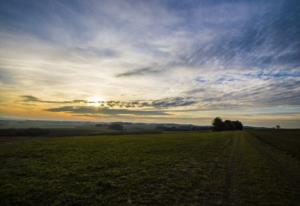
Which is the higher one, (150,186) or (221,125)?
(221,125)

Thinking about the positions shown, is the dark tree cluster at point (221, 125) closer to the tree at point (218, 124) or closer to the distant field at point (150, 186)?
the tree at point (218, 124)

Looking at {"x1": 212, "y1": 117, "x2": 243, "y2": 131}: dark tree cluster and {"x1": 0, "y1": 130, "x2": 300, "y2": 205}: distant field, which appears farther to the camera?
{"x1": 212, "y1": 117, "x2": 243, "y2": 131}: dark tree cluster

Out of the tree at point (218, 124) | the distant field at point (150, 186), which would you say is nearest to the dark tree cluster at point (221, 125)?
the tree at point (218, 124)

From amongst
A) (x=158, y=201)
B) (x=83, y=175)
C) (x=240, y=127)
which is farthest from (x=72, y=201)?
(x=240, y=127)

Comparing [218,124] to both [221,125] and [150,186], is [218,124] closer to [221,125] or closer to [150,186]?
[221,125]

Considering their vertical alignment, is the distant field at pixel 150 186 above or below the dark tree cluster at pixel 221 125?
below

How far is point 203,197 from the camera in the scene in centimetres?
970

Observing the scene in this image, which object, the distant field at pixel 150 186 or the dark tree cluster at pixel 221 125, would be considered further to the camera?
the dark tree cluster at pixel 221 125

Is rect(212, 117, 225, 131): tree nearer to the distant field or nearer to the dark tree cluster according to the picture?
the dark tree cluster

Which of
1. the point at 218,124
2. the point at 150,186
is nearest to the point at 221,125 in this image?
the point at 218,124

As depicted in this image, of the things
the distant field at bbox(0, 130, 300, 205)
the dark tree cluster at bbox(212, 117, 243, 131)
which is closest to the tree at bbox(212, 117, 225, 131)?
the dark tree cluster at bbox(212, 117, 243, 131)

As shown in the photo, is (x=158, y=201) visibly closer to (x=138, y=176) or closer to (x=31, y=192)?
(x=138, y=176)

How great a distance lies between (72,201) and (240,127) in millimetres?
195505

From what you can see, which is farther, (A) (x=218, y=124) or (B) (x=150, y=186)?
(A) (x=218, y=124)
